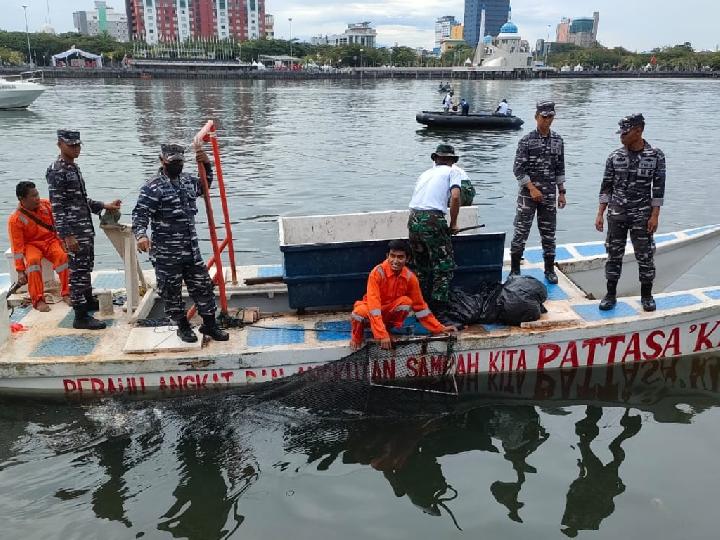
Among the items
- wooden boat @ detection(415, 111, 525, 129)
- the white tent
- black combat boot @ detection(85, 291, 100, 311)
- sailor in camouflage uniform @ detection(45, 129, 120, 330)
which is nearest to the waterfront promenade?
the white tent

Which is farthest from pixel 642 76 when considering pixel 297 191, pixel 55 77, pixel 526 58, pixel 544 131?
pixel 544 131

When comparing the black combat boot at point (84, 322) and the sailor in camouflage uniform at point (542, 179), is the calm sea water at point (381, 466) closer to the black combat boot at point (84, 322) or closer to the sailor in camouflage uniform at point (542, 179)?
the black combat boot at point (84, 322)

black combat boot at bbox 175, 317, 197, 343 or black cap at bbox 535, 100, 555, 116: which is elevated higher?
black cap at bbox 535, 100, 555, 116

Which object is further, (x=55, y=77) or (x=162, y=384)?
(x=55, y=77)

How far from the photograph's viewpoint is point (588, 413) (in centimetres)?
607

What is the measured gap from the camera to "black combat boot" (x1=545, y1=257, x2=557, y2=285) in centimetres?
735

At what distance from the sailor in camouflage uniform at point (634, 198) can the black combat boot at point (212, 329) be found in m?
3.95

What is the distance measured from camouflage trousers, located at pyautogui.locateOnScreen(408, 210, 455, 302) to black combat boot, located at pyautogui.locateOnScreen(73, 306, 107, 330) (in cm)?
332

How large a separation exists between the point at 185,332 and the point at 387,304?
1.98 metres

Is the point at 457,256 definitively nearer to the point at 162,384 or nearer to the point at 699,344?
the point at 699,344

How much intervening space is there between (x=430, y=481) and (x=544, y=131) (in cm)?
407

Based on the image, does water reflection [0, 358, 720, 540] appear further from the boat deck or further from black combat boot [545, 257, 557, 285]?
black combat boot [545, 257, 557, 285]

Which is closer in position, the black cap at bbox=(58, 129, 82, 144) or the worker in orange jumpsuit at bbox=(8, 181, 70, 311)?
the black cap at bbox=(58, 129, 82, 144)

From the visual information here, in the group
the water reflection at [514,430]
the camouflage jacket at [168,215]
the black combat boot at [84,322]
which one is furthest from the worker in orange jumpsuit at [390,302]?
the black combat boot at [84,322]
